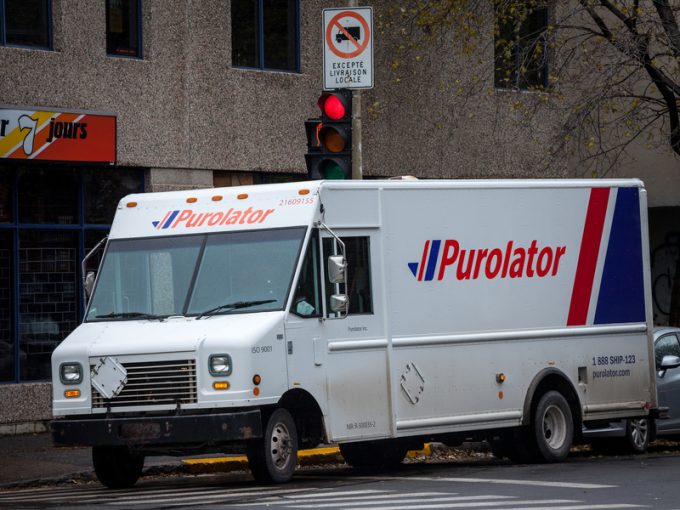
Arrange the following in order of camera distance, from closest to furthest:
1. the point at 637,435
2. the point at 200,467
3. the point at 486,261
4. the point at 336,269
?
the point at 336,269 < the point at 486,261 < the point at 200,467 < the point at 637,435

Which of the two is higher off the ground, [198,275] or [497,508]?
[198,275]

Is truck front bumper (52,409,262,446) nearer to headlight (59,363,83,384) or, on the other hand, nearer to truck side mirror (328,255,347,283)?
headlight (59,363,83,384)

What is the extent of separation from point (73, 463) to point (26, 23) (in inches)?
249

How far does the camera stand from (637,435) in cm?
1750

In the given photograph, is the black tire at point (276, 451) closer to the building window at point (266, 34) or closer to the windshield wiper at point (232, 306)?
the windshield wiper at point (232, 306)

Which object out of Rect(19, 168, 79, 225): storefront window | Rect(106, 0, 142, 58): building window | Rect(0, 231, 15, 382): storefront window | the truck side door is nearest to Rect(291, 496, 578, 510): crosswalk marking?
the truck side door

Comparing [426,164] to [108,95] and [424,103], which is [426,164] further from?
[108,95]

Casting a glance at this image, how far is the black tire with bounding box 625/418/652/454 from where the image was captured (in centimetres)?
1741

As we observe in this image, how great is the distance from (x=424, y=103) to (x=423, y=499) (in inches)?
566

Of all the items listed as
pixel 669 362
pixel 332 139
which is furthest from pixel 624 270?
pixel 332 139

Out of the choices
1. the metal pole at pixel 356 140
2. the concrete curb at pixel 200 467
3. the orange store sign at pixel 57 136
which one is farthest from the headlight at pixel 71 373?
the orange store sign at pixel 57 136

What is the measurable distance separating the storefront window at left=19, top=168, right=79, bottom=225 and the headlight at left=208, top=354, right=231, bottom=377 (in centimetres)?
780

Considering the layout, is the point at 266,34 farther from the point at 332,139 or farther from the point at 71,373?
the point at 71,373

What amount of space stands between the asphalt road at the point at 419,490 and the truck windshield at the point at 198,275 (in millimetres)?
1628
